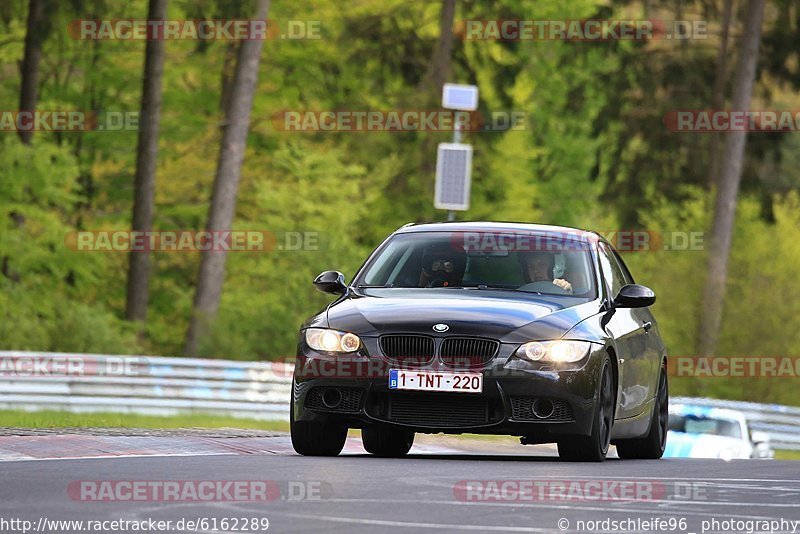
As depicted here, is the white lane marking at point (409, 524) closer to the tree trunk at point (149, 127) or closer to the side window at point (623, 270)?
the side window at point (623, 270)

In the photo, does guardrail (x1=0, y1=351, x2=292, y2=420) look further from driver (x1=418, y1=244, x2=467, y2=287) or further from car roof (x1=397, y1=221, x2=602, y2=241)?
driver (x1=418, y1=244, x2=467, y2=287)

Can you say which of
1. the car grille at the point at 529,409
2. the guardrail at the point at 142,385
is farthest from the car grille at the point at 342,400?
the guardrail at the point at 142,385

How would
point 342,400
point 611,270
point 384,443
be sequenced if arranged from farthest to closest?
point 611,270 → point 384,443 → point 342,400

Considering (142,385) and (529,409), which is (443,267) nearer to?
(529,409)

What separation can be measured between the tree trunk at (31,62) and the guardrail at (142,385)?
15.2 metres

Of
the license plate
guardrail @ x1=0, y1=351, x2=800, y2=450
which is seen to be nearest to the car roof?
the license plate

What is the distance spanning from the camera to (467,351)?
12461 millimetres

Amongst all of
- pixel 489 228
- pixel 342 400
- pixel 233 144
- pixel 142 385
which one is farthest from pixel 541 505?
pixel 233 144

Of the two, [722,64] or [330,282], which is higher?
[722,64]

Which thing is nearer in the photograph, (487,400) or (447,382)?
(447,382)

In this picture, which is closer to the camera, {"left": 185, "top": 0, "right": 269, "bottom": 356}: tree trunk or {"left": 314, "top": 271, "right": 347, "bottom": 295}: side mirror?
{"left": 314, "top": 271, "right": 347, "bottom": 295}: side mirror

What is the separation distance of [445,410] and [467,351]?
0.42 meters

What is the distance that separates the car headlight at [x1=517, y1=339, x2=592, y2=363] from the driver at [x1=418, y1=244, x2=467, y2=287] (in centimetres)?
137

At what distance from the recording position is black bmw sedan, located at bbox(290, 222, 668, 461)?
12453mm
